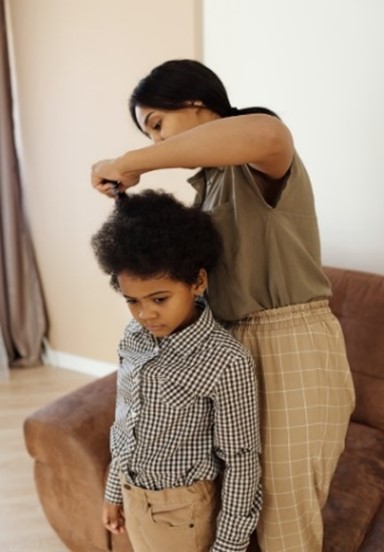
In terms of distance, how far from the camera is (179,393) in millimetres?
904

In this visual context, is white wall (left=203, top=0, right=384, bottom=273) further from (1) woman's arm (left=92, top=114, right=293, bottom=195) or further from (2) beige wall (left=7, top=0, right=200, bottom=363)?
(1) woman's arm (left=92, top=114, right=293, bottom=195)

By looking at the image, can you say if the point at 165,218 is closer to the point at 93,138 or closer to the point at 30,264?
the point at 93,138

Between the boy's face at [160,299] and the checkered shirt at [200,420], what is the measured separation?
0.03 m

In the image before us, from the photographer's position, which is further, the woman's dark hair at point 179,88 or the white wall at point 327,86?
the white wall at point 327,86

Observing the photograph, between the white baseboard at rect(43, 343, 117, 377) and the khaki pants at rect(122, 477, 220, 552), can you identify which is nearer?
the khaki pants at rect(122, 477, 220, 552)

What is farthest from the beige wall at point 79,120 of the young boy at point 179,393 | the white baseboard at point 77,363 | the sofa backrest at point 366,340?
the young boy at point 179,393

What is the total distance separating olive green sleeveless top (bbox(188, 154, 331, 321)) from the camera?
2.85 ft

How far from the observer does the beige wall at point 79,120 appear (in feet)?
7.11

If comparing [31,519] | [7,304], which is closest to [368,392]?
[31,519]

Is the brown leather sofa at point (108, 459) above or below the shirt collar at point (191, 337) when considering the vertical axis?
below

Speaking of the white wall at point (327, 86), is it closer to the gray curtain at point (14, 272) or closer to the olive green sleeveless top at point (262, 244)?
the olive green sleeveless top at point (262, 244)

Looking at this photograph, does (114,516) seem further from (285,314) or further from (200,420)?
(285,314)

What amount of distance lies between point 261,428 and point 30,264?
2247 mm

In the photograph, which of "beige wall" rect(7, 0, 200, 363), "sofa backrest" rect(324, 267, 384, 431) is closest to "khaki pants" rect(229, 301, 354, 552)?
"sofa backrest" rect(324, 267, 384, 431)
